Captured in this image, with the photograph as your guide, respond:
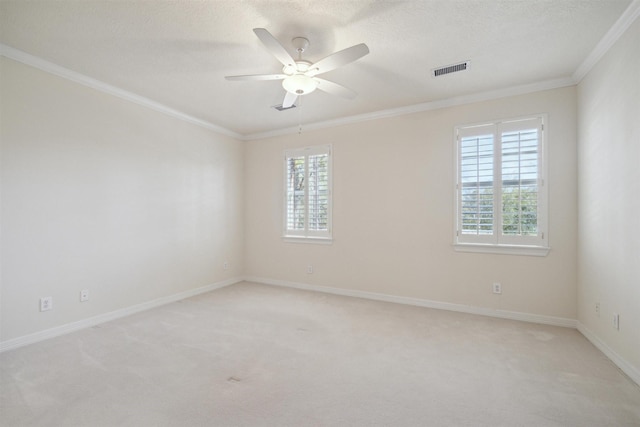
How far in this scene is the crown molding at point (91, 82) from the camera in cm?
279

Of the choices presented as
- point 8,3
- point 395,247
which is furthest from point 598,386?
point 8,3

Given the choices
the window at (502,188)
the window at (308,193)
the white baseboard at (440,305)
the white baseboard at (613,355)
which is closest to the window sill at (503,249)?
the window at (502,188)

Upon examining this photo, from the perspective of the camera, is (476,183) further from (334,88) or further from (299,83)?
(299,83)

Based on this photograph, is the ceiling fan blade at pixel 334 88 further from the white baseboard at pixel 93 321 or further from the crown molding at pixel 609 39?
the white baseboard at pixel 93 321

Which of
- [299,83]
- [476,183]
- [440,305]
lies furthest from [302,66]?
[440,305]

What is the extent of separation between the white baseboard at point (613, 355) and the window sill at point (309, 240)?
3.21m

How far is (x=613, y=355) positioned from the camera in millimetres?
2561

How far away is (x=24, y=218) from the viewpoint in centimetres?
287

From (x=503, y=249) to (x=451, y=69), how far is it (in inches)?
86.3

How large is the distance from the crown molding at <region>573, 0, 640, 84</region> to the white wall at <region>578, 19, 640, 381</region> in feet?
0.16

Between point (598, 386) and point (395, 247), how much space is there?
247cm

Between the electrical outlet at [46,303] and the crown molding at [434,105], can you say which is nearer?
the electrical outlet at [46,303]

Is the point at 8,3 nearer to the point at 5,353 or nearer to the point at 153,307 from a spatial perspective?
the point at 5,353

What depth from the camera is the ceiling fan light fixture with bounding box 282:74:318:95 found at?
2580 mm
